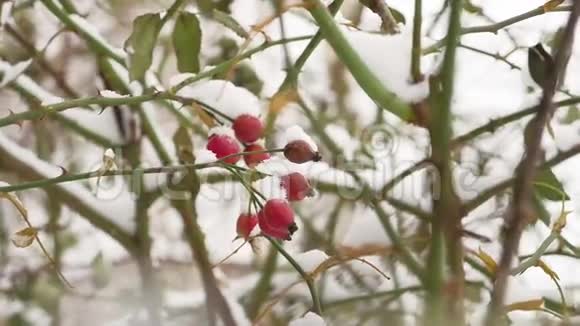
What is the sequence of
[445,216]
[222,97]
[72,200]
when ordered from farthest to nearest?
[72,200], [222,97], [445,216]

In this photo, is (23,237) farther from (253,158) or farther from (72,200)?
(72,200)

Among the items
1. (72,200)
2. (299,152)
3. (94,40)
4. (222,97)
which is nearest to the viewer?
(299,152)

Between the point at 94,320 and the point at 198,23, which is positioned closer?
the point at 198,23

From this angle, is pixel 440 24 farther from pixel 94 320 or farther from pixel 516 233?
pixel 94 320

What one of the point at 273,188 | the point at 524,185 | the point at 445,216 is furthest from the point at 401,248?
the point at 524,185

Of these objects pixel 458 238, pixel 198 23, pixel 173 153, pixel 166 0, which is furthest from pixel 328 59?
pixel 458 238

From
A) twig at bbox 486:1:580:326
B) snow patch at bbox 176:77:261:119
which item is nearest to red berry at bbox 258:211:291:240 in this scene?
snow patch at bbox 176:77:261:119

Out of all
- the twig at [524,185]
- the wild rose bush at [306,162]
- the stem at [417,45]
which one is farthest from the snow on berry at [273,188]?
the twig at [524,185]

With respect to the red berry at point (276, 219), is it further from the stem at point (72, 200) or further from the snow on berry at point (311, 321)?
the stem at point (72, 200)
